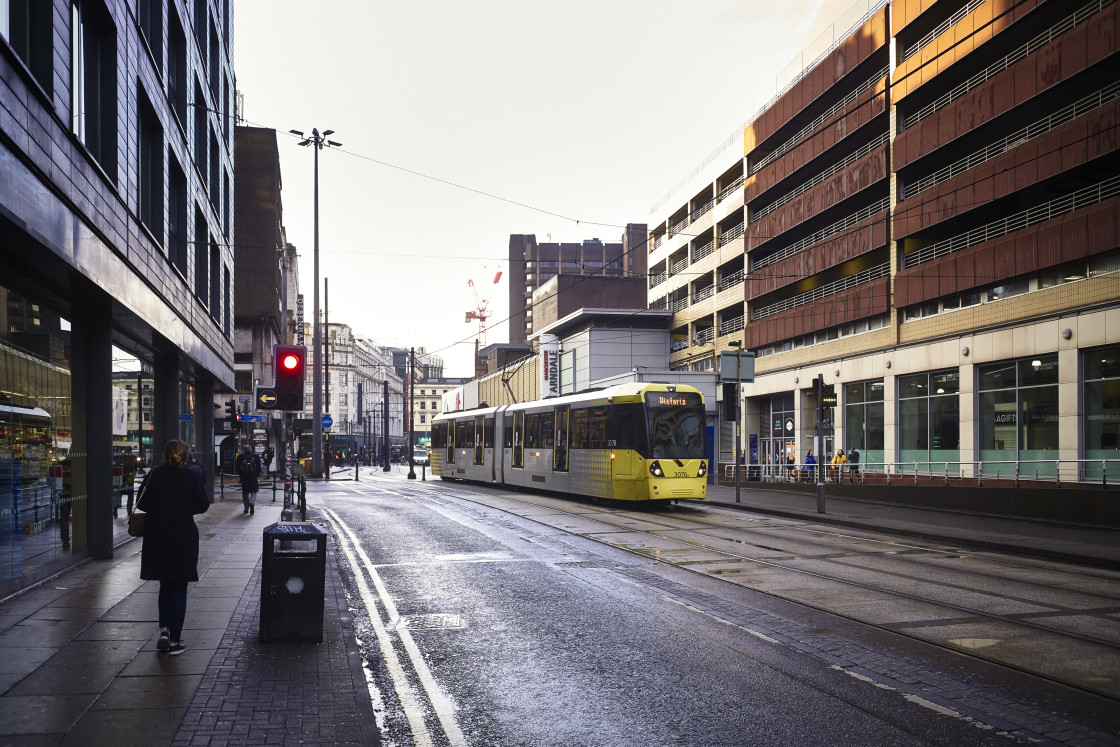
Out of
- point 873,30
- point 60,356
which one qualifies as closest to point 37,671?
point 60,356

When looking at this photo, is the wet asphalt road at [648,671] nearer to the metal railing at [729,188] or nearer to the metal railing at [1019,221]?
the metal railing at [1019,221]

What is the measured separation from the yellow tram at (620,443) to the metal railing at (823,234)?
1582cm

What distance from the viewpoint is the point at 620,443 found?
969 inches

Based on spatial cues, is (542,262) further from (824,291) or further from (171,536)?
(171,536)

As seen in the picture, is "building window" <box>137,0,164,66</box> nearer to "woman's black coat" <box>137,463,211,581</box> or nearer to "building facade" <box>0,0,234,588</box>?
"building facade" <box>0,0,234,588</box>

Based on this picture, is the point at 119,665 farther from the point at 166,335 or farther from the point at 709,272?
the point at 709,272

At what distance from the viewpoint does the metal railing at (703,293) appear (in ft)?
175

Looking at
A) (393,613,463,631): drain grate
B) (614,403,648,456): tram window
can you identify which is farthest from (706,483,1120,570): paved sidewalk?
(393,613,463,631): drain grate

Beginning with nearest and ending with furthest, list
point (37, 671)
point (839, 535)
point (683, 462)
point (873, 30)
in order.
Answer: point (37, 671) → point (839, 535) → point (683, 462) → point (873, 30)

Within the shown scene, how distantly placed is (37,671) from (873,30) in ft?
119

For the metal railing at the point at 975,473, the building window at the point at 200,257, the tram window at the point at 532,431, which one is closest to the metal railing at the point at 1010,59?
the metal railing at the point at 975,473

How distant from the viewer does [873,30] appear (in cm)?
3584

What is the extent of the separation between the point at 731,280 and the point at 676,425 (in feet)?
91.4

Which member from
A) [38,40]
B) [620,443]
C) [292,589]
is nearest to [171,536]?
[292,589]
